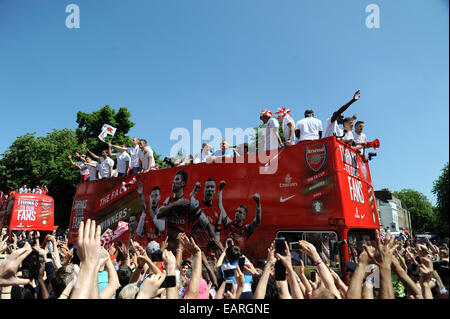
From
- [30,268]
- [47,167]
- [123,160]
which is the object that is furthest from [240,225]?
[47,167]

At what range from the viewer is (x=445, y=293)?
2275mm

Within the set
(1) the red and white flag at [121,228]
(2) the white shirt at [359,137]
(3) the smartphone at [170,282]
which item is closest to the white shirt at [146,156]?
(1) the red and white flag at [121,228]

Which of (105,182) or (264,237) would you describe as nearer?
(264,237)

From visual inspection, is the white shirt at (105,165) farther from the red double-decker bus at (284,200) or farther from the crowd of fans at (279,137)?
the red double-decker bus at (284,200)

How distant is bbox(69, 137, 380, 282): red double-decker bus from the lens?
5477mm

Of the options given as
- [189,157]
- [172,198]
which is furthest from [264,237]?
[189,157]

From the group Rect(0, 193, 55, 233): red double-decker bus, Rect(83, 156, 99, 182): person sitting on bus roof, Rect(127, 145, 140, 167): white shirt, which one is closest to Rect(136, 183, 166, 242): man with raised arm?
Rect(127, 145, 140, 167): white shirt

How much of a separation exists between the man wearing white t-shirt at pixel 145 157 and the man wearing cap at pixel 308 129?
13.2 feet

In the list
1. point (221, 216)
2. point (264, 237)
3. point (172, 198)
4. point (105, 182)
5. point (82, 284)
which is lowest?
point (82, 284)

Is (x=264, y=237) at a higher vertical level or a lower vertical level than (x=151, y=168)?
lower

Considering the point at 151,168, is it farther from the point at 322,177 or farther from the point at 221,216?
the point at 322,177

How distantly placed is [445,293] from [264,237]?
3.83 metres

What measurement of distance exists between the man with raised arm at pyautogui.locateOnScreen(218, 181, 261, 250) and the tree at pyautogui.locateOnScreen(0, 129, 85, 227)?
1983 cm
